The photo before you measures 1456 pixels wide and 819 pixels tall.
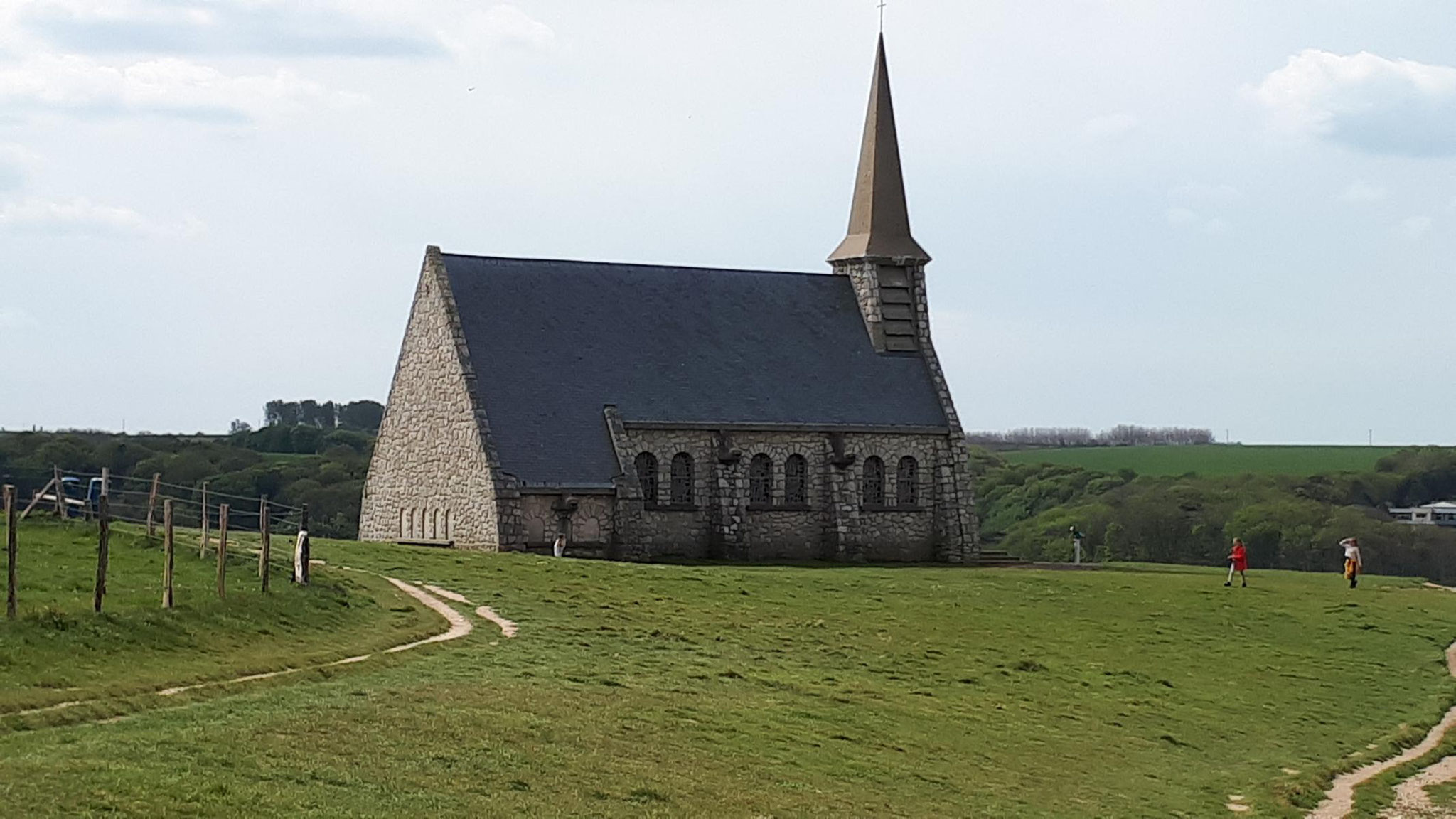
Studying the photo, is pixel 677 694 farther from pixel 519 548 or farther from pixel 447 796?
pixel 519 548

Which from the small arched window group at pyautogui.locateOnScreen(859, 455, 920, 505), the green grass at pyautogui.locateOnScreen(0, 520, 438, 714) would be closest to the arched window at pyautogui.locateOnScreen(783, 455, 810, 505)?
the small arched window group at pyautogui.locateOnScreen(859, 455, 920, 505)

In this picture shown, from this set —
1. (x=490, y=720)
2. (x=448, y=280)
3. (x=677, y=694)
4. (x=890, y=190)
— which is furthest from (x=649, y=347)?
(x=490, y=720)

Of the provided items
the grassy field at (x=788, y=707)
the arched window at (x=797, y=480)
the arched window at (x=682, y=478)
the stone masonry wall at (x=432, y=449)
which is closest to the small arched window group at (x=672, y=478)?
the arched window at (x=682, y=478)

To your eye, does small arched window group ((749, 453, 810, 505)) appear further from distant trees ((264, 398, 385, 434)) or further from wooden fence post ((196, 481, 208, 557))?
distant trees ((264, 398, 385, 434))

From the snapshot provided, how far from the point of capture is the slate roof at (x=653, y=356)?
53.7 meters

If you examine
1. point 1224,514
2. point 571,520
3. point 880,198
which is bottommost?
point 571,520

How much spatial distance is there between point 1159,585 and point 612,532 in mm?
14710

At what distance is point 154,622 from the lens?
27141 millimetres

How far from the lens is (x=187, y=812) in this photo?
17062mm

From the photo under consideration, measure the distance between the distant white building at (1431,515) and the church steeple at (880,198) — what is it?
5183 cm

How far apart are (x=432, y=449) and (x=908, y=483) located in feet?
48.9

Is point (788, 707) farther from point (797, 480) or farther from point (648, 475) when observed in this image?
point (797, 480)

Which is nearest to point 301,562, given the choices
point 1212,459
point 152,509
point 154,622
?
point 152,509

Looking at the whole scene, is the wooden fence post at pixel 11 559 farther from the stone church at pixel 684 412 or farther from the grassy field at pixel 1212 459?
the grassy field at pixel 1212 459
